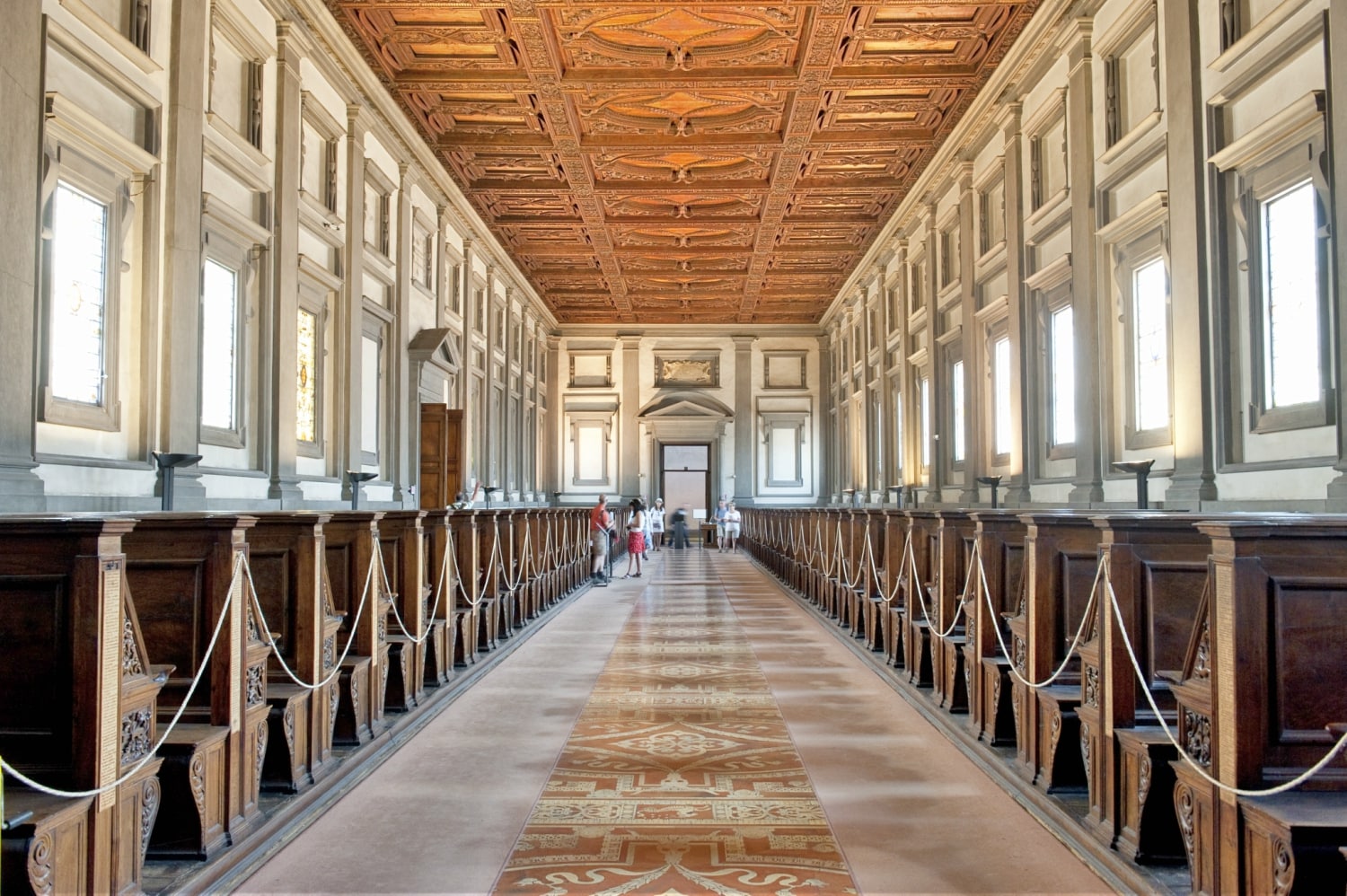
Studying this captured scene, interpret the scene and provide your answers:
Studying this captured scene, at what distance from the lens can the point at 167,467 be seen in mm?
7473

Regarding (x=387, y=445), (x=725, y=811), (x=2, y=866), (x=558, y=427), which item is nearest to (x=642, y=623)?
(x=387, y=445)

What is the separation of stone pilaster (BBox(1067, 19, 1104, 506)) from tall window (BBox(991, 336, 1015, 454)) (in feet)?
7.93

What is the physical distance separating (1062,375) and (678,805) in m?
8.54

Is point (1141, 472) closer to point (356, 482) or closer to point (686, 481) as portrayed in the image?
point (356, 482)

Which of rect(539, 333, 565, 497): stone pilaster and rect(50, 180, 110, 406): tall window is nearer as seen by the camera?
rect(50, 180, 110, 406): tall window

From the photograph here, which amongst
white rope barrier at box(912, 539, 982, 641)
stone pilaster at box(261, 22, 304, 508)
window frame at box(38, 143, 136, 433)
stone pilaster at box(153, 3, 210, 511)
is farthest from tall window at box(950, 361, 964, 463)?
window frame at box(38, 143, 136, 433)

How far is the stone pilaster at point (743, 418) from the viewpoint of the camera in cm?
2848

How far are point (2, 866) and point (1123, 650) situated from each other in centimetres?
385

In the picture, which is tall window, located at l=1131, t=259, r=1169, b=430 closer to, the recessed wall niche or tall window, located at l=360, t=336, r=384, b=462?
tall window, located at l=360, t=336, r=384, b=462

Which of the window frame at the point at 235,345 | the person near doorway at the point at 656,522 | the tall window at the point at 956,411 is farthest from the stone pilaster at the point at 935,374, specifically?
the person near doorway at the point at 656,522

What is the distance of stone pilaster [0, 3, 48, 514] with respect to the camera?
591 centimetres

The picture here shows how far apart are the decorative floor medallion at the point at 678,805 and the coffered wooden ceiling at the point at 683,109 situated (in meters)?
7.69

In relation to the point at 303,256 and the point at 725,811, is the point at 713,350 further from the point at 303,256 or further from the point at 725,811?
the point at 725,811

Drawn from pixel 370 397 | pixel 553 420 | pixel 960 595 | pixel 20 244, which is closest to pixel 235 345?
pixel 20 244
